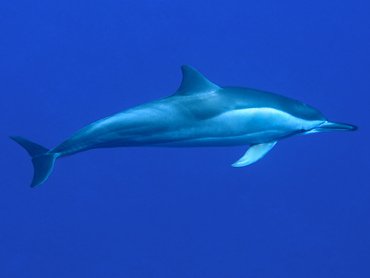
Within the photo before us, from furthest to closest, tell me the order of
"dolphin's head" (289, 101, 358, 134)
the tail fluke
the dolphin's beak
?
the dolphin's beak → "dolphin's head" (289, 101, 358, 134) → the tail fluke

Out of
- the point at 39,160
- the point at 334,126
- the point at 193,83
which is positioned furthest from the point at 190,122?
the point at 334,126

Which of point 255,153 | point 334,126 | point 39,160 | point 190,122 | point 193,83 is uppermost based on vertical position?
point 193,83

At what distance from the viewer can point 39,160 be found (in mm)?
4707

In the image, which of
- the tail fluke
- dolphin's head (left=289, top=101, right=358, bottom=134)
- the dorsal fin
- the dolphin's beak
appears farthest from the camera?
the dolphin's beak

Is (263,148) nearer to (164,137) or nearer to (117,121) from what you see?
(164,137)

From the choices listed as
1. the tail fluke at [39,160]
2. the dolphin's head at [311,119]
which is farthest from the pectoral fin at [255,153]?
Answer: the tail fluke at [39,160]

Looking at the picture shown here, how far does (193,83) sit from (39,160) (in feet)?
6.54

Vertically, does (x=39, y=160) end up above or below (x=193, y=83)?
below

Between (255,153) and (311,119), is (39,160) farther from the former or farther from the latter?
(311,119)

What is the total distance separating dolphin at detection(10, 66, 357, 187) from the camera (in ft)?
14.6

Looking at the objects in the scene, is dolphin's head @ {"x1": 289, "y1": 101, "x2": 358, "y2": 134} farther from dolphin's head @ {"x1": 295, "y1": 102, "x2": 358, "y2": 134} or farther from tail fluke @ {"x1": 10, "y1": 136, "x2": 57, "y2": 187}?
tail fluke @ {"x1": 10, "y1": 136, "x2": 57, "y2": 187}

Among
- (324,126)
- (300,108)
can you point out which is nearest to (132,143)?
(300,108)

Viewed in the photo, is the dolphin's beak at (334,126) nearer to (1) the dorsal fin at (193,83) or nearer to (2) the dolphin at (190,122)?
(2) the dolphin at (190,122)

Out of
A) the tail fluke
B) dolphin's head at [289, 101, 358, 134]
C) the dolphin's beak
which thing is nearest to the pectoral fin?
dolphin's head at [289, 101, 358, 134]
